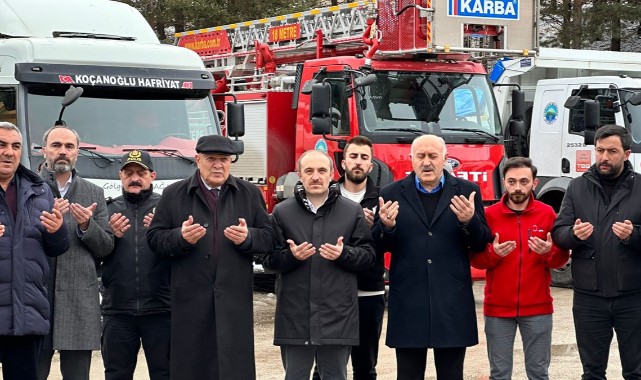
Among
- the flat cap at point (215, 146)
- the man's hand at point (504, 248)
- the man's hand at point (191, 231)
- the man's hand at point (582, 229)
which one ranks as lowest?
the man's hand at point (504, 248)

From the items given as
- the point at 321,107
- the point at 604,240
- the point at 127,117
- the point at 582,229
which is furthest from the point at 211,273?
the point at 321,107

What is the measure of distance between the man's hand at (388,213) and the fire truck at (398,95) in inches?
205

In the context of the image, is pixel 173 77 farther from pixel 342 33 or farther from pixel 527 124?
pixel 527 124

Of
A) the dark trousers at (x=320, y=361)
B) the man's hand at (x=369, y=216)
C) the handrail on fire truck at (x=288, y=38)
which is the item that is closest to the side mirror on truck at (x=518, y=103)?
the handrail on fire truck at (x=288, y=38)

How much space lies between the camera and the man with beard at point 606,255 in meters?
6.77

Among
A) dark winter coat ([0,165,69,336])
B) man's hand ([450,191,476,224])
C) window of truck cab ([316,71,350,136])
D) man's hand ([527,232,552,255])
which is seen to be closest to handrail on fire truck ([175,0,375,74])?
window of truck cab ([316,71,350,136])

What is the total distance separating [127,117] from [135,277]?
12.1 ft

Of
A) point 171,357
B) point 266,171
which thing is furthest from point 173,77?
point 171,357

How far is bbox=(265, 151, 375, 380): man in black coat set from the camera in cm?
649

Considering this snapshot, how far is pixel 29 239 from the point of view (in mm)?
5984

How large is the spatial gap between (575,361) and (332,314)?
11.4 ft

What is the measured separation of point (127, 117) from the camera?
10250mm

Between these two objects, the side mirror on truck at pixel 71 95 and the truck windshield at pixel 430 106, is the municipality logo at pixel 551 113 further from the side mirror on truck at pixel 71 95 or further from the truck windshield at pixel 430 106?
the side mirror on truck at pixel 71 95

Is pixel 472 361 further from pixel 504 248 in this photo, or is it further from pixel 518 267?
pixel 504 248
